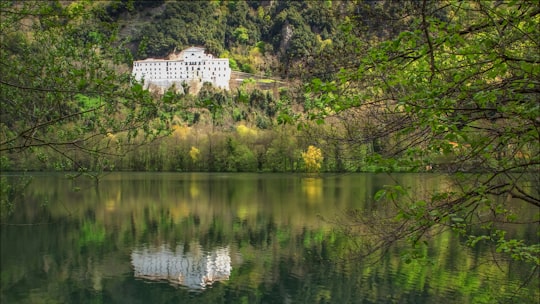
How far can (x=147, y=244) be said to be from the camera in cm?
1834

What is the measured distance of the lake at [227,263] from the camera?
12016 millimetres

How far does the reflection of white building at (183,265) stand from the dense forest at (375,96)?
8391 mm

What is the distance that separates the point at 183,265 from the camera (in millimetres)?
15562

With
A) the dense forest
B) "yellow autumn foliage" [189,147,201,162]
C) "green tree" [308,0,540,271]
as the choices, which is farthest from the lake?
"yellow autumn foliage" [189,147,201,162]

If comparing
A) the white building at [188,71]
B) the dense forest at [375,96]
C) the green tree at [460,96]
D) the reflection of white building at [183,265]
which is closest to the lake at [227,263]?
the reflection of white building at [183,265]

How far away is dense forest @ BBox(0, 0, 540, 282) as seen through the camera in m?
3.25

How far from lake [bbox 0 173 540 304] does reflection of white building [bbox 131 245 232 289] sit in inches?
1.3

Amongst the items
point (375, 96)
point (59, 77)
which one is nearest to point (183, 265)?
point (59, 77)

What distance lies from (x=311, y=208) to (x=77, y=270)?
13.8 metres

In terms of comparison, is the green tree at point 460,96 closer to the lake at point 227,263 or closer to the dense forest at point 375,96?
the dense forest at point 375,96

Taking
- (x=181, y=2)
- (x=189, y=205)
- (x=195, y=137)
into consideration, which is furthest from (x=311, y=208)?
(x=181, y=2)

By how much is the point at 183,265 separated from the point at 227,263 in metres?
1.42

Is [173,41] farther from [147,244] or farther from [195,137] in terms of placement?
[147,244]

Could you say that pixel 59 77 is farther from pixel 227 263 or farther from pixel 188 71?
pixel 188 71
